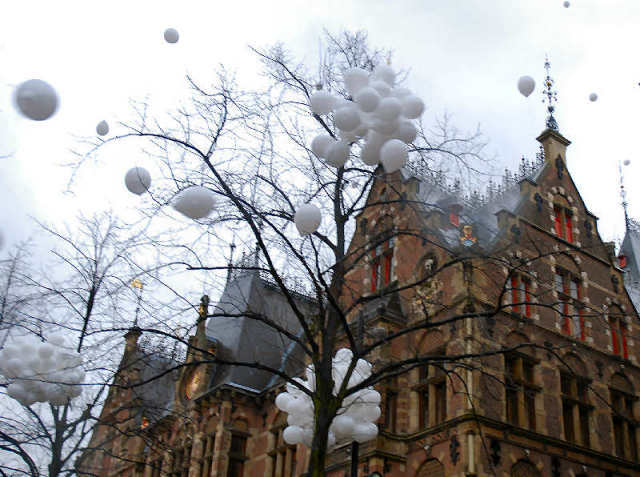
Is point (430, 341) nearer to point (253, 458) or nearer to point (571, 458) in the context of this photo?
point (571, 458)

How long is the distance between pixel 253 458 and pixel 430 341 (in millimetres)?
8686

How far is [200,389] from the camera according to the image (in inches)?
1016

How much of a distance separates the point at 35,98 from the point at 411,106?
14.9 ft

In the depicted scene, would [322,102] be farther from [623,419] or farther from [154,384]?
[623,419]

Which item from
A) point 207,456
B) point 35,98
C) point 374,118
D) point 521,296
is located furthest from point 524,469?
point 35,98

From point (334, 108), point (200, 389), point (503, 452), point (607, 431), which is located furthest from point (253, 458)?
point (334, 108)

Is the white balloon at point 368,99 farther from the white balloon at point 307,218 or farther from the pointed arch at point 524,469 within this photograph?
the pointed arch at point 524,469

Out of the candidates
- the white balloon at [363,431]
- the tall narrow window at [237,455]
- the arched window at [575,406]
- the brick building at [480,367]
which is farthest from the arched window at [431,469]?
the tall narrow window at [237,455]

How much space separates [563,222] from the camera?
73.8ft

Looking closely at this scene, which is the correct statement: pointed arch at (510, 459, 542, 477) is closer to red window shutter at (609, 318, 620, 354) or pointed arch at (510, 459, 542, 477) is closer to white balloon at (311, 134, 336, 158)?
red window shutter at (609, 318, 620, 354)

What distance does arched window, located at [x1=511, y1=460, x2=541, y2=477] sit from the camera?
16.8 m

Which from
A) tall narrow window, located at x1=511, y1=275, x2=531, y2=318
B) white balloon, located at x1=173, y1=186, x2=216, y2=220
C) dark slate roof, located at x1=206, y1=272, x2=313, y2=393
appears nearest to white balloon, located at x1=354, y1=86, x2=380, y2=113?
white balloon, located at x1=173, y1=186, x2=216, y2=220

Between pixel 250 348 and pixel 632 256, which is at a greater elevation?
pixel 632 256

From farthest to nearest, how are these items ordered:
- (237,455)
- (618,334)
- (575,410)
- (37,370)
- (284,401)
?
(237,455), (618,334), (575,410), (37,370), (284,401)
